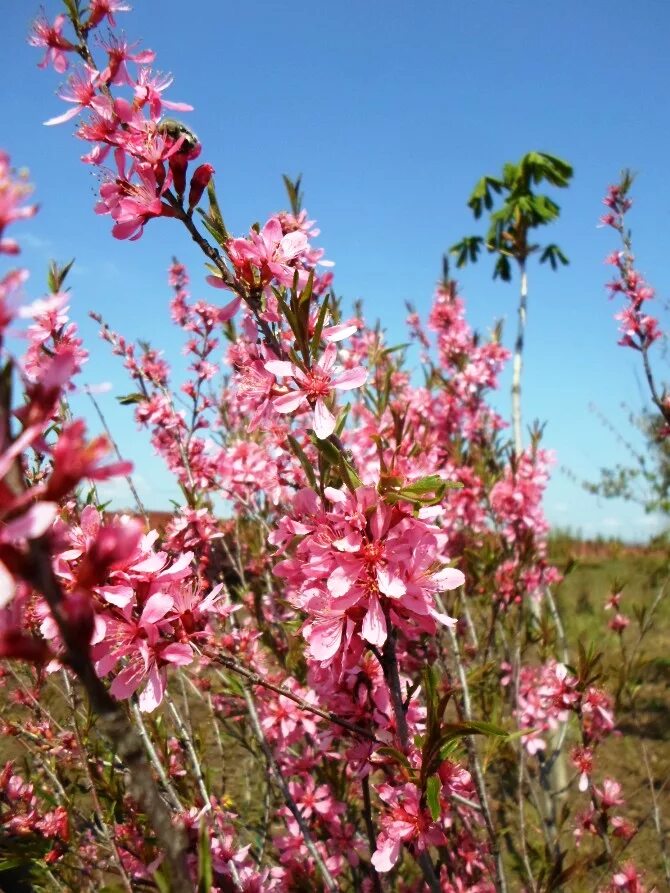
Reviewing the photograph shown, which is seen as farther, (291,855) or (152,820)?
(291,855)

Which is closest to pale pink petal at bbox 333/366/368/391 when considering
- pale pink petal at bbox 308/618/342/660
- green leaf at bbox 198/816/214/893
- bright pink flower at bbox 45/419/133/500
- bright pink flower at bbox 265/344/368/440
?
bright pink flower at bbox 265/344/368/440

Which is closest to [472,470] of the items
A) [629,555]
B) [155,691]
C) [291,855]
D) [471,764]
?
[471,764]

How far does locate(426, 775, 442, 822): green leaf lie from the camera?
3.39ft

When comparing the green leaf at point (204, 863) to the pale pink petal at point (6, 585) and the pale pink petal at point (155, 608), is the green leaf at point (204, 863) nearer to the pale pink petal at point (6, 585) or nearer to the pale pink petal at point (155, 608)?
the pale pink petal at point (6, 585)

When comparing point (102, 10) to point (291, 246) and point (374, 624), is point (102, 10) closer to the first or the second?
point (291, 246)

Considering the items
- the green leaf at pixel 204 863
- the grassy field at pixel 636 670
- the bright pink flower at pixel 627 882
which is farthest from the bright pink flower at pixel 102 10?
the bright pink flower at pixel 627 882

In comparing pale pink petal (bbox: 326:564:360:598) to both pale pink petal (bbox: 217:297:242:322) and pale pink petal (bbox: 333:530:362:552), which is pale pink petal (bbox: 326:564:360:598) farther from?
pale pink petal (bbox: 217:297:242:322)

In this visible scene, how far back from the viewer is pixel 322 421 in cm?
120

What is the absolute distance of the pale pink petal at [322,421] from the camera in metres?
1.17

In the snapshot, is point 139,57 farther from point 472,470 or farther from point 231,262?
point 472,470

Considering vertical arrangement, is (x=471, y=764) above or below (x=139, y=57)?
below

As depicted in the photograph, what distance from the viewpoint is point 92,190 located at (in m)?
1.51

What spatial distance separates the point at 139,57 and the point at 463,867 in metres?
3.39

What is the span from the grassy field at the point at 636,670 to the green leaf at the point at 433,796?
1.68 meters
